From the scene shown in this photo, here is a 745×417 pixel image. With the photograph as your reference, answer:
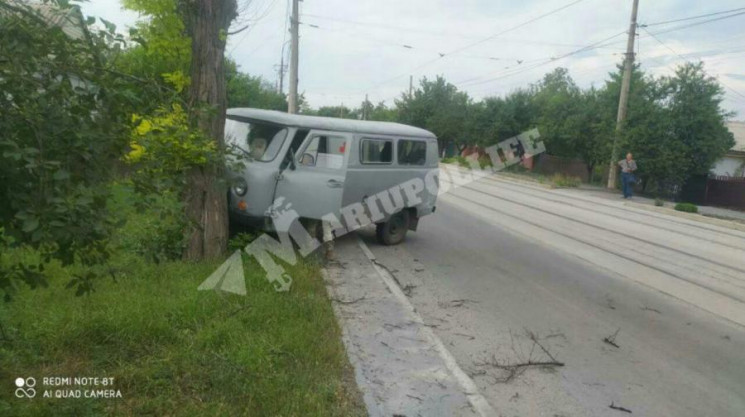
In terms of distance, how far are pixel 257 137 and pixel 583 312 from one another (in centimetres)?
A: 503

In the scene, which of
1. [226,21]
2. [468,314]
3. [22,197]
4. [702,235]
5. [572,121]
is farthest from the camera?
[572,121]

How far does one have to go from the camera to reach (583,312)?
21.5 feet

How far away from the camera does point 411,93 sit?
54969mm

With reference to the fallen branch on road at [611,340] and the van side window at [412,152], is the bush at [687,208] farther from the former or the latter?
the fallen branch on road at [611,340]

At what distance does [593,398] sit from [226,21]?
5.83 meters

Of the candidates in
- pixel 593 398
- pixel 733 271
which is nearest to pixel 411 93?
pixel 733 271

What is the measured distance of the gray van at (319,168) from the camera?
7543 mm

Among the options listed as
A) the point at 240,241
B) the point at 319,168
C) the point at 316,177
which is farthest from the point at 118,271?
the point at 319,168

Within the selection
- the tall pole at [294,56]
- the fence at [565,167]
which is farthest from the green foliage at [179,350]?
the fence at [565,167]

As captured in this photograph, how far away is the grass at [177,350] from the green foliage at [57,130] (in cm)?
68

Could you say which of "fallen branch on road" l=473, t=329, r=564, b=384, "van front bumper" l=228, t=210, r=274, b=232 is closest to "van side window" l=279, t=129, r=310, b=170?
"van front bumper" l=228, t=210, r=274, b=232

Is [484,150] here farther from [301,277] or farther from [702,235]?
[301,277]

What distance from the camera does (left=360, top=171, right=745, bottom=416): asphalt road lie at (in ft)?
14.8

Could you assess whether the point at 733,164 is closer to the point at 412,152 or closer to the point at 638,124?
the point at 638,124
